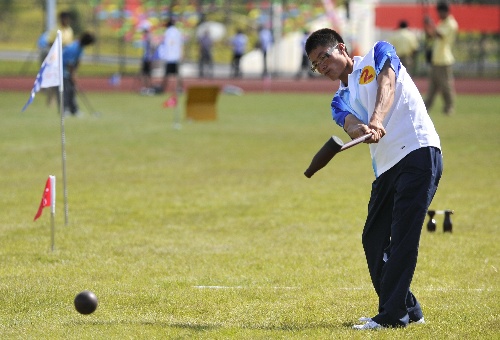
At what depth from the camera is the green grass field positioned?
Result: 7145mm

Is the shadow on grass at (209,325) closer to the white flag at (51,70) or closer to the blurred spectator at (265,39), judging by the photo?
the white flag at (51,70)

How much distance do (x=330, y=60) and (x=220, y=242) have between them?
4.11 m

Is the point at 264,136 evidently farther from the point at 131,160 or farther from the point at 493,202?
the point at 493,202

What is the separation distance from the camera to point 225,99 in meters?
33.3

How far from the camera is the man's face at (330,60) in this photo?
21.7 feet

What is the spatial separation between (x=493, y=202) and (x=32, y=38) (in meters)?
45.1

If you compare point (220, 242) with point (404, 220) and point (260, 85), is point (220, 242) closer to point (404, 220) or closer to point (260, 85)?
point (404, 220)

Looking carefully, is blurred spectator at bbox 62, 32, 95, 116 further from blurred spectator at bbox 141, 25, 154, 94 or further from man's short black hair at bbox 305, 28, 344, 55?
man's short black hair at bbox 305, 28, 344, 55

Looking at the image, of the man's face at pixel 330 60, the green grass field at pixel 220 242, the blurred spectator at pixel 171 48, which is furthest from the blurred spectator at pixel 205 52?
the man's face at pixel 330 60

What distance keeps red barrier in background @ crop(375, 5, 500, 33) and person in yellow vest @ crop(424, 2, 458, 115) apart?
49.9ft

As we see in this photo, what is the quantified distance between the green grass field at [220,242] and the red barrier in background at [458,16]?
21668mm

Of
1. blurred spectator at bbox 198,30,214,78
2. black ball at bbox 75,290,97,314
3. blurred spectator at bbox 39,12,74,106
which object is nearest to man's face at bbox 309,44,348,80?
black ball at bbox 75,290,97,314

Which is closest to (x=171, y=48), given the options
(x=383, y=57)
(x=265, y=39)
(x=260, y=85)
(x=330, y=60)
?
(x=260, y=85)

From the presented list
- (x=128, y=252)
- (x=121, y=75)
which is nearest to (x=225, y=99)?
(x=121, y=75)
